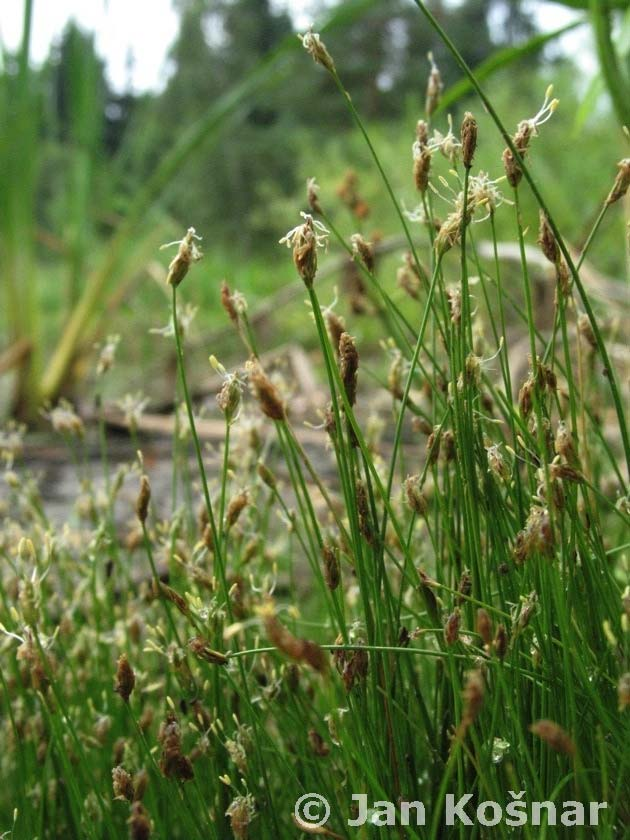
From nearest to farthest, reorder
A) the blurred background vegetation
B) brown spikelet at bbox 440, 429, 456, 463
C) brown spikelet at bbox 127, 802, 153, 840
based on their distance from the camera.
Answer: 1. brown spikelet at bbox 127, 802, 153, 840
2. brown spikelet at bbox 440, 429, 456, 463
3. the blurred background vegetation

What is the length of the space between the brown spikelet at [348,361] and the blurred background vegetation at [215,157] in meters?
0.34

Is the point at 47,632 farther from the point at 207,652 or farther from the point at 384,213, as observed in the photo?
the point at 384,213

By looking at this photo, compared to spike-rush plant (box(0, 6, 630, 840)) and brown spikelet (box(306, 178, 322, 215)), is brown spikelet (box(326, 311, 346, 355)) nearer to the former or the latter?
spike-rush plant (box(0, 6, 630, 840))

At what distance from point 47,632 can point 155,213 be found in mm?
2740

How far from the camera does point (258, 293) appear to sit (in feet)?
20.7

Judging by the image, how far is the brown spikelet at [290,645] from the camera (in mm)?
398

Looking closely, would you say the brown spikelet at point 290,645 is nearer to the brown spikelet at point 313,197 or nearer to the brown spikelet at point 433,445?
the brown spikelet at point 433,445

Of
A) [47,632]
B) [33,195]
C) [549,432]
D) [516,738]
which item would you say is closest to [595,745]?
[516,738]

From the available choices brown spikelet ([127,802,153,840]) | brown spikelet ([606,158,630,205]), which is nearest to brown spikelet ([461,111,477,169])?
brown spikelet ([606,158,630,205])

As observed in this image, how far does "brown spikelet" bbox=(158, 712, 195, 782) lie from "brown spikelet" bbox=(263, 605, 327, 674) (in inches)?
9.2

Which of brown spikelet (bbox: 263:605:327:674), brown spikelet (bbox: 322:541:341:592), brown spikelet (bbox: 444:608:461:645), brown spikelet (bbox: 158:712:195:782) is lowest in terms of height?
brown spikelet (bbox: 158:712:195:782)

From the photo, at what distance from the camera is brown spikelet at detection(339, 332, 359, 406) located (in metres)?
0.58

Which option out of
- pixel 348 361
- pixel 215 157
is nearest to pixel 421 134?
pixel 348 361

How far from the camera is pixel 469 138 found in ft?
1.96
